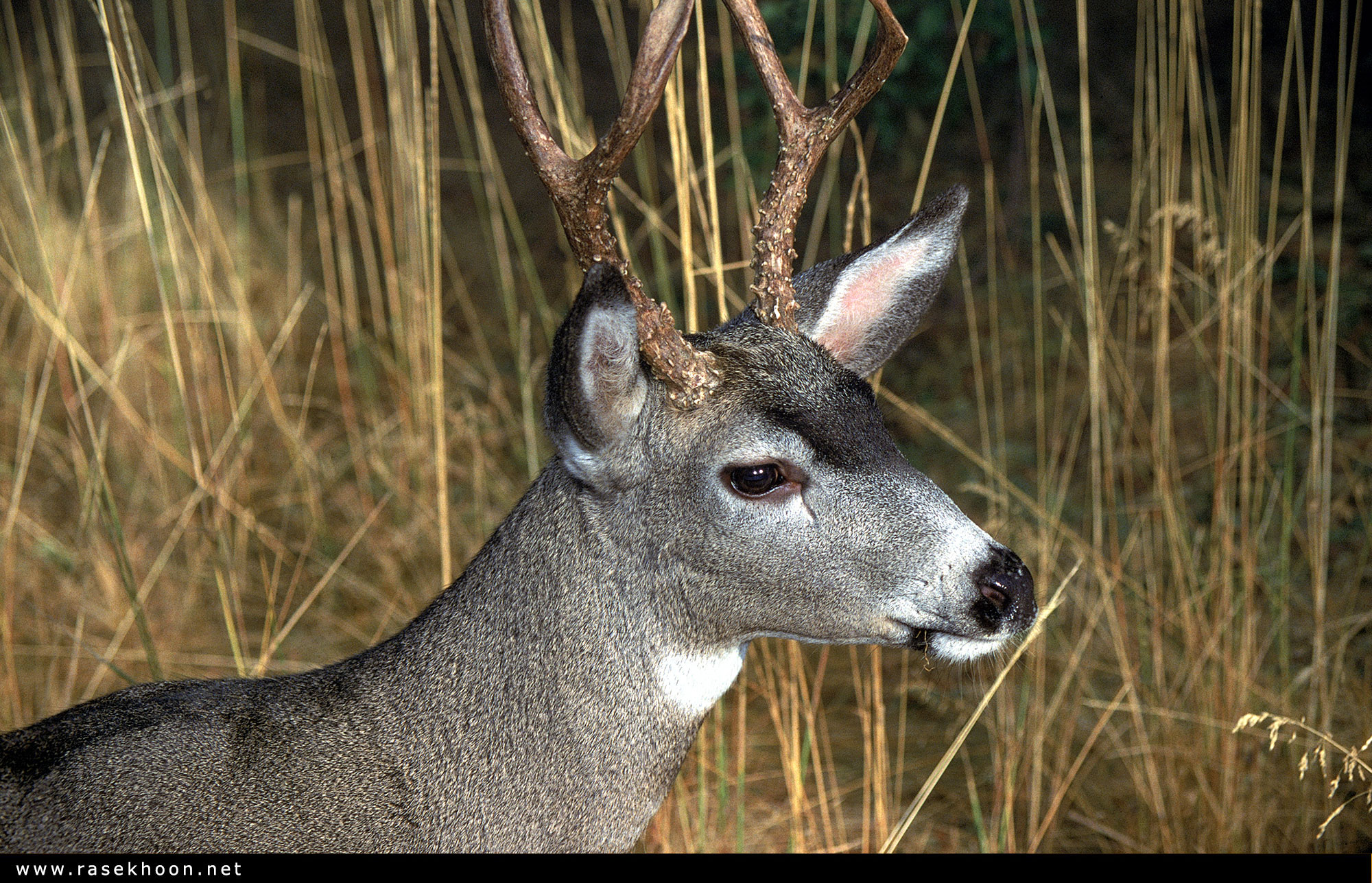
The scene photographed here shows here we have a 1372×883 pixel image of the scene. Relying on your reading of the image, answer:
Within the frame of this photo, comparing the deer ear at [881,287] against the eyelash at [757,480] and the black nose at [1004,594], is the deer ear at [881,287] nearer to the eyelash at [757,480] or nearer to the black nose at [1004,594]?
the eyelash at [757,480]

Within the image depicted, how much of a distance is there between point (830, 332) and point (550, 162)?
854 millimetres

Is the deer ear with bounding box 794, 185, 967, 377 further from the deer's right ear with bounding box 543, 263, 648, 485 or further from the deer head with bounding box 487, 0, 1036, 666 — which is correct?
the deer's right ear with bounding box 543, 263, 648, 485

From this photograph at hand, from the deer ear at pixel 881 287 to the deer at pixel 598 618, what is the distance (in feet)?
0.80

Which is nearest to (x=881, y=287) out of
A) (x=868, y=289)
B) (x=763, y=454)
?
(x=868, y=289)

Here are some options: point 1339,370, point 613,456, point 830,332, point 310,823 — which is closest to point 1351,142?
point 1339,370

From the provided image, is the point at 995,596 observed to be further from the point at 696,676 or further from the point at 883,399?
the point at 883,399

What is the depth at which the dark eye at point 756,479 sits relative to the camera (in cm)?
238

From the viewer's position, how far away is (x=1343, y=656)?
14.1ft

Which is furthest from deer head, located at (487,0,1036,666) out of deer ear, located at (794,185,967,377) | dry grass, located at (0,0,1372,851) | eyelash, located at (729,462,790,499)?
dry grass, located at (0,0,1372,851)

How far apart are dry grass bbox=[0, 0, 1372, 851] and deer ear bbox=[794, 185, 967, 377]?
562 millimetres

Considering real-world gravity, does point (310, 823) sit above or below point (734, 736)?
above

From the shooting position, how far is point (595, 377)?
7.45ft

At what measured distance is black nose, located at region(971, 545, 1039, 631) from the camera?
2.23 metres
